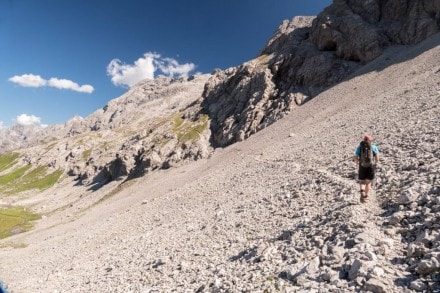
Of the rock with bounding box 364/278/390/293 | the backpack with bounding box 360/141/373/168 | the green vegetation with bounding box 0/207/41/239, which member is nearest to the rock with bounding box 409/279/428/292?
the rock with bounding box 364/278/390/293

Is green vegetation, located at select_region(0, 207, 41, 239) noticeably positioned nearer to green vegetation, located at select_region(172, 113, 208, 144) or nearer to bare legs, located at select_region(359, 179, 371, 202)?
green vegetation, located at select_region(172, 113, 208, 144)

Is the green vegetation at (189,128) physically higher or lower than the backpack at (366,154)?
higher

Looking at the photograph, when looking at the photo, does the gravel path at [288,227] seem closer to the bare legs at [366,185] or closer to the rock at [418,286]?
the rock at [418,286]

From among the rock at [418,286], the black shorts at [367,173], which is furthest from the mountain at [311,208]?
the black shorts at [367,173]

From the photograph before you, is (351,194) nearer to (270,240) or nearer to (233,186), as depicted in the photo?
(270,240)

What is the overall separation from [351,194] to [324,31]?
84.3 meters

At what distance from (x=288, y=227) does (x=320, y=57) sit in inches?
3063

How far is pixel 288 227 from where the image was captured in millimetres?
18734

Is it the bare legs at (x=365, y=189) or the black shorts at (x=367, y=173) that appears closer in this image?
the bare legs at (x=365, y=189)

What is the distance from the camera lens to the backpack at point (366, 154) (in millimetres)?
18141

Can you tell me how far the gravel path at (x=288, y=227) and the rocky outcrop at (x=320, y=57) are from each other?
28.6 meters

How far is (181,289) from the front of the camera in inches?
655

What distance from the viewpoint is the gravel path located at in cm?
1288

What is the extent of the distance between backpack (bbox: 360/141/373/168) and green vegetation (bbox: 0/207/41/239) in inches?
3649
